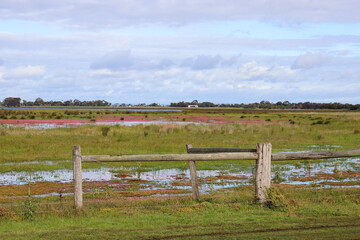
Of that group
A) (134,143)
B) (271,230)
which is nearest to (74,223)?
(271,230)

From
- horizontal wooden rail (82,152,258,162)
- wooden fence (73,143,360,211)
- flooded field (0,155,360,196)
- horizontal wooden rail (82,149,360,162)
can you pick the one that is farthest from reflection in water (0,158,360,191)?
horizontal wooden rail (82,152,258,162)

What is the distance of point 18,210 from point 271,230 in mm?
5445

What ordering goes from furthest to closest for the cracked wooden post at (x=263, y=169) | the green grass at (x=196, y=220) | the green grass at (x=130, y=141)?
the green grass at (x=130, y=141) → the cracked wooden post at (x=263, y=169) → the green grass at (x=196, y=220)

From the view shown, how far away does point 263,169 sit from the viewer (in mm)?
9734

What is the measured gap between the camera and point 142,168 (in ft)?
67.1

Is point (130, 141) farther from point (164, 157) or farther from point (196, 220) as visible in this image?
point (196, 220)

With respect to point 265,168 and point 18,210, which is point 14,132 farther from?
point 265,168

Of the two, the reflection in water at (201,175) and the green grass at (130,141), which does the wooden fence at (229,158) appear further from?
the green grass at (130,141)

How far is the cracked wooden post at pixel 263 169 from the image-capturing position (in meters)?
9.67

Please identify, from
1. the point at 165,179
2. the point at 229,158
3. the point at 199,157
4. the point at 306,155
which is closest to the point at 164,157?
the point at 199,157

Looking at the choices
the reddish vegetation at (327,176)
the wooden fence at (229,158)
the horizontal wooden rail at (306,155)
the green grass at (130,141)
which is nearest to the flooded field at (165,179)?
the reddish vegetation at (327,176)

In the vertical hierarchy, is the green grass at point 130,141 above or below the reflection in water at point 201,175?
above

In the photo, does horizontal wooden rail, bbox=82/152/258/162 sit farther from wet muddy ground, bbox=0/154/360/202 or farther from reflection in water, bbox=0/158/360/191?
→ reflection in water, bbox=0/158/360/191

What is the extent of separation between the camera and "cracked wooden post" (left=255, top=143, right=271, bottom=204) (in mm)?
9672
